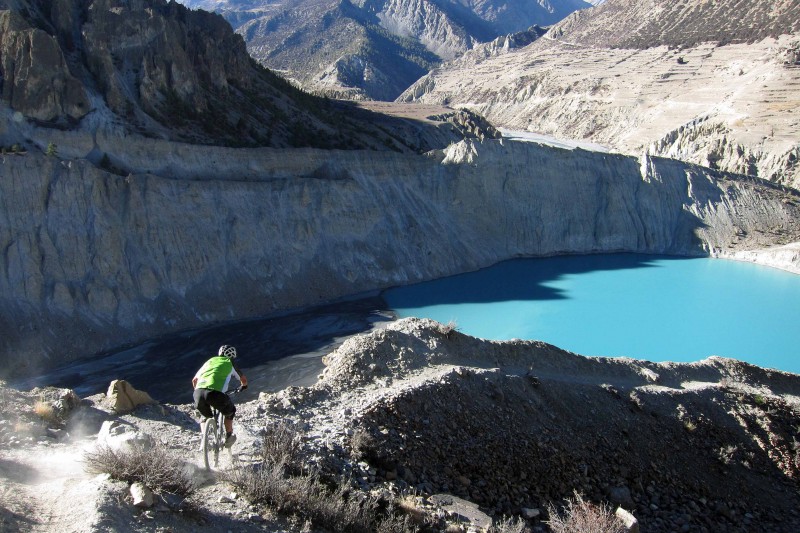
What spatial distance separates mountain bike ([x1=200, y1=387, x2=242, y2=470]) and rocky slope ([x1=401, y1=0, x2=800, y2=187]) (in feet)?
167

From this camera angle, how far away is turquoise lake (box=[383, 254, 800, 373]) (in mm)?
22547

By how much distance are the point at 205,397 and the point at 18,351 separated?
45.0 ft

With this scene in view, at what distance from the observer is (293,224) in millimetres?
27250

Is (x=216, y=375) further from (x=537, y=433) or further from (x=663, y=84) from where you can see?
(x=663, y=84)

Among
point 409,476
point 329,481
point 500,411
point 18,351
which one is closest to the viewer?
point 329,481

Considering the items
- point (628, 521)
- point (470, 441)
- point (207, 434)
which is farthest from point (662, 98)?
point (207, 434)

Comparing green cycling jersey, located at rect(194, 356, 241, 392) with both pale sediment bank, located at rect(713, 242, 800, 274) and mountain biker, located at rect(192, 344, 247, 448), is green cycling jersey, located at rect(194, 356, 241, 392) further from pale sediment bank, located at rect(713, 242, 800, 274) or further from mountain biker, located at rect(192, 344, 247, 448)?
pale sediment bank, located at rect(713, 242, 800, 274)

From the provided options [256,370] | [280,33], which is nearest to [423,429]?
[256,370]

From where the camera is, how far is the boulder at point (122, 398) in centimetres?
892

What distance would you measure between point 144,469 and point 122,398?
10.2 ft

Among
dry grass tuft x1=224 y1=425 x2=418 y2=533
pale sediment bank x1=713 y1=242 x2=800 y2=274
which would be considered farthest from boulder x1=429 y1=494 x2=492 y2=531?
pale sediment bank x1=713 y1=242 x2=800 y2=274

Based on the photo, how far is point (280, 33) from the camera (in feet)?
461

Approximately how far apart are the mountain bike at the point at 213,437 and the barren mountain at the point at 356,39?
7098cm

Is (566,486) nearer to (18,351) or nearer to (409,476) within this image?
(409,476)
